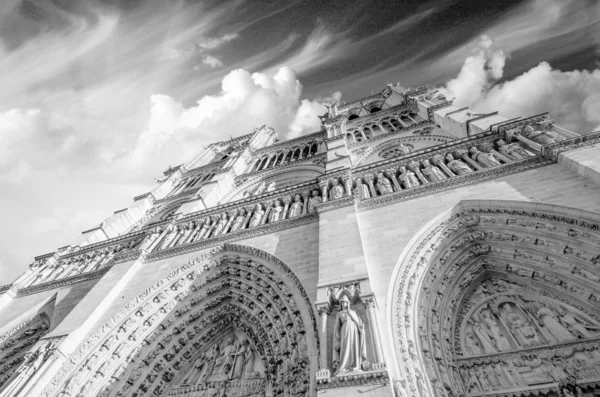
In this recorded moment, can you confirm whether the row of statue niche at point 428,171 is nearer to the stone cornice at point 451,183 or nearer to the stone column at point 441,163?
the stone column at point 441,163

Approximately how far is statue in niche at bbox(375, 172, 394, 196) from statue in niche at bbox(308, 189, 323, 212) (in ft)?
5.16

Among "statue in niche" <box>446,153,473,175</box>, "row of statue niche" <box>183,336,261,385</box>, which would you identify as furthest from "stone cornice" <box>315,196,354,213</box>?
"row of statue niche" <box>183,336,261,385</box>

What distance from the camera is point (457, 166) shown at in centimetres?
718

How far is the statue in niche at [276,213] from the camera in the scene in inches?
325

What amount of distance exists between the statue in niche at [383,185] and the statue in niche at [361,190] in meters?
0.30

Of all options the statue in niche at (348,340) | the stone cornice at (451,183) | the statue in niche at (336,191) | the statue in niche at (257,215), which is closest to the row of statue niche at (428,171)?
the stone cornice at (451,183)

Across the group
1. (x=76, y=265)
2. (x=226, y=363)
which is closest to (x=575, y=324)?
(x=226, y=363)

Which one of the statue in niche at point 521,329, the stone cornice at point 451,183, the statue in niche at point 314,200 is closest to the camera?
the statue in niche at point 521,329

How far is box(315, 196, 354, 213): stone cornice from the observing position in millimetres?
6957

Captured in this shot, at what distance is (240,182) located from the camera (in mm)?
15555

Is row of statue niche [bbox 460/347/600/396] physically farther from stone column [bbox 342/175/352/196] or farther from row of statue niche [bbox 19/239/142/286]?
row of statue niche [bbox 19/239/142/286]

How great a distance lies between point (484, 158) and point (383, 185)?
2.38 metres

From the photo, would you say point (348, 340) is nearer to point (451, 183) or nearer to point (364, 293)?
point (364, 293)

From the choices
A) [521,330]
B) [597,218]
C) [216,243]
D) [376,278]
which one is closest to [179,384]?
[216,243]
